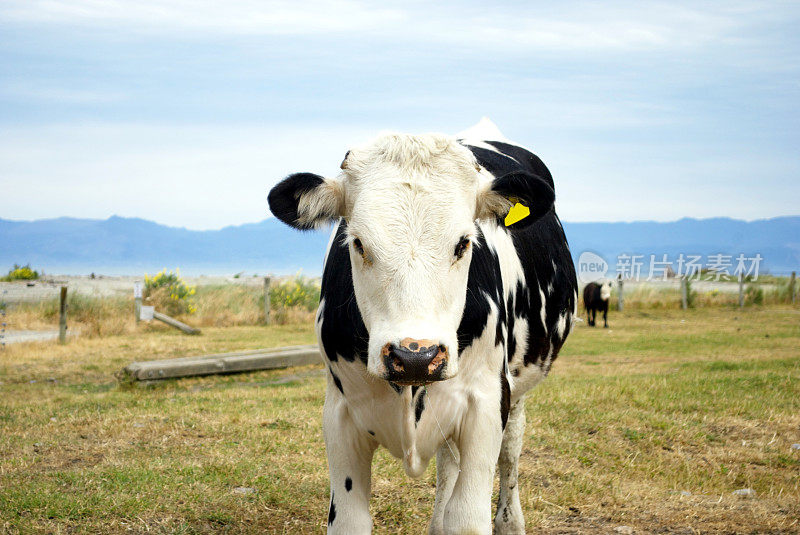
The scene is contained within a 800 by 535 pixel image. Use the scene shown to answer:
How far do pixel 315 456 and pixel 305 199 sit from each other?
3.93 metres

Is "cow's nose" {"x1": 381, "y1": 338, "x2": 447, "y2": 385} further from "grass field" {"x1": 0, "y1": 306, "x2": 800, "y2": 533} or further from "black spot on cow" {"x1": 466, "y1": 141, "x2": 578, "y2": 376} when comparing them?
"grass field" {"x1": 0, "y1": 306, "x2": 800, "y2": 533}

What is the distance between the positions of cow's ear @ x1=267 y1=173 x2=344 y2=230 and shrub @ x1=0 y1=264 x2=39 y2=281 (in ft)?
105

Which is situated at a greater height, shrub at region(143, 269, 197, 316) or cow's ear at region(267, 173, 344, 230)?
cow's ear at region(267, 173, 344, 230)

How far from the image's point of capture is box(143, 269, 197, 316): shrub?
1972 centimetres

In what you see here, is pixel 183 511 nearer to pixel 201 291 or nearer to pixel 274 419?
pixel 274 419

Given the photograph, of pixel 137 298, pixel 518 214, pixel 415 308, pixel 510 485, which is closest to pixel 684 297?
pixel 137 298

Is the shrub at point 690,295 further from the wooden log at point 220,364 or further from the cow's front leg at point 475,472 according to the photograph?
the cow's front leg at point 475,472

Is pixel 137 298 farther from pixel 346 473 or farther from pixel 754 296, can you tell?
pixel 754 296

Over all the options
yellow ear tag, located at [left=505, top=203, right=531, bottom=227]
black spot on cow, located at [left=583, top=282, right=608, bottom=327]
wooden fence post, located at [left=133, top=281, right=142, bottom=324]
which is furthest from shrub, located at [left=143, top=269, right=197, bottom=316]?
yellow ear tag, located at [left=505, top=203, right=531, bottom=227]

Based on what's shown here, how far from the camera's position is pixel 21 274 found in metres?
32.3

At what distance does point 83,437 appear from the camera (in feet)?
24.6

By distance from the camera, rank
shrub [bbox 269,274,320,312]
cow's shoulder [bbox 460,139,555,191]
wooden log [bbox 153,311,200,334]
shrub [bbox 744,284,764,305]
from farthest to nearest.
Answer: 1. shrub [bbox 744,284,764,305]
2. shrub [bbox 269,274,320,312]
3. wooden log [bbox 153,311,200,334]
4. cow's shoulder [bbox 460,139,555,191]

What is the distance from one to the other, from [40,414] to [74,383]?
3.24 metres

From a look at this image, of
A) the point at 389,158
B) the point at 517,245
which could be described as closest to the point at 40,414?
the point at 517,245
